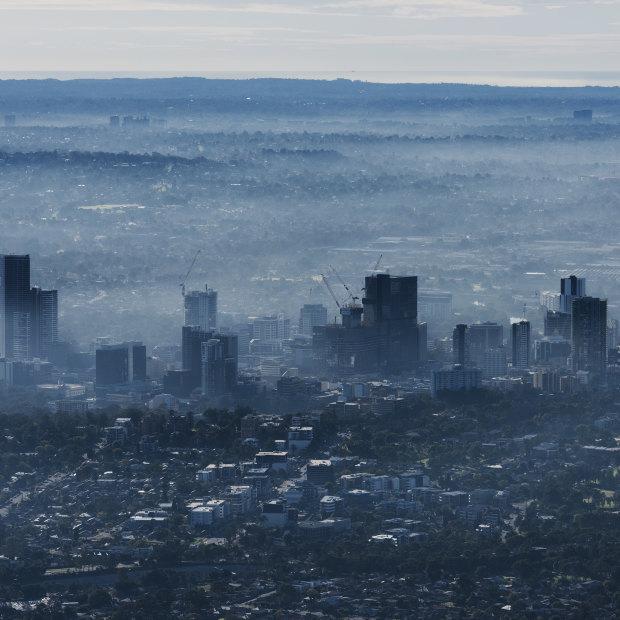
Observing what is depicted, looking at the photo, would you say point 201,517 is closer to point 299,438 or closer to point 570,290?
point 299,438

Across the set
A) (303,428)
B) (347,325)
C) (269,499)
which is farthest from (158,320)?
(269,499)

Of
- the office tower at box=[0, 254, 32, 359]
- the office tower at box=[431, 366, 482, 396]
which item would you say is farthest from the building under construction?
the office tower at box=[0, 254, 32, 359]

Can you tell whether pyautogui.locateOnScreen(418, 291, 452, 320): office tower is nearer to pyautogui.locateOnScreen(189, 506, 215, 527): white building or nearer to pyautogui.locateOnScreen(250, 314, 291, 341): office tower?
pyautogui.locateOnScreen(250, 314, 291, 341): office tower

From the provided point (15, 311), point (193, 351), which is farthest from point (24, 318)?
point (193, 351)

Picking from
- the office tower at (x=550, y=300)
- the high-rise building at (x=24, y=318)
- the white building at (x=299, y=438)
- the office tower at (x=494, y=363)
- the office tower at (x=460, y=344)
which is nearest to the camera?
the white building at (x=299, y=438)

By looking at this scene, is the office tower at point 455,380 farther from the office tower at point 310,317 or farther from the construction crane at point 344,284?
the construction crane at point 344,284

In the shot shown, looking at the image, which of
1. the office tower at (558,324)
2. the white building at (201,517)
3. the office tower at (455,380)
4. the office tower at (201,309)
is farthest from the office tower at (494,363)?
the white building at (201,517)

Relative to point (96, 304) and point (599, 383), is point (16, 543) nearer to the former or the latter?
point (599, 383)
